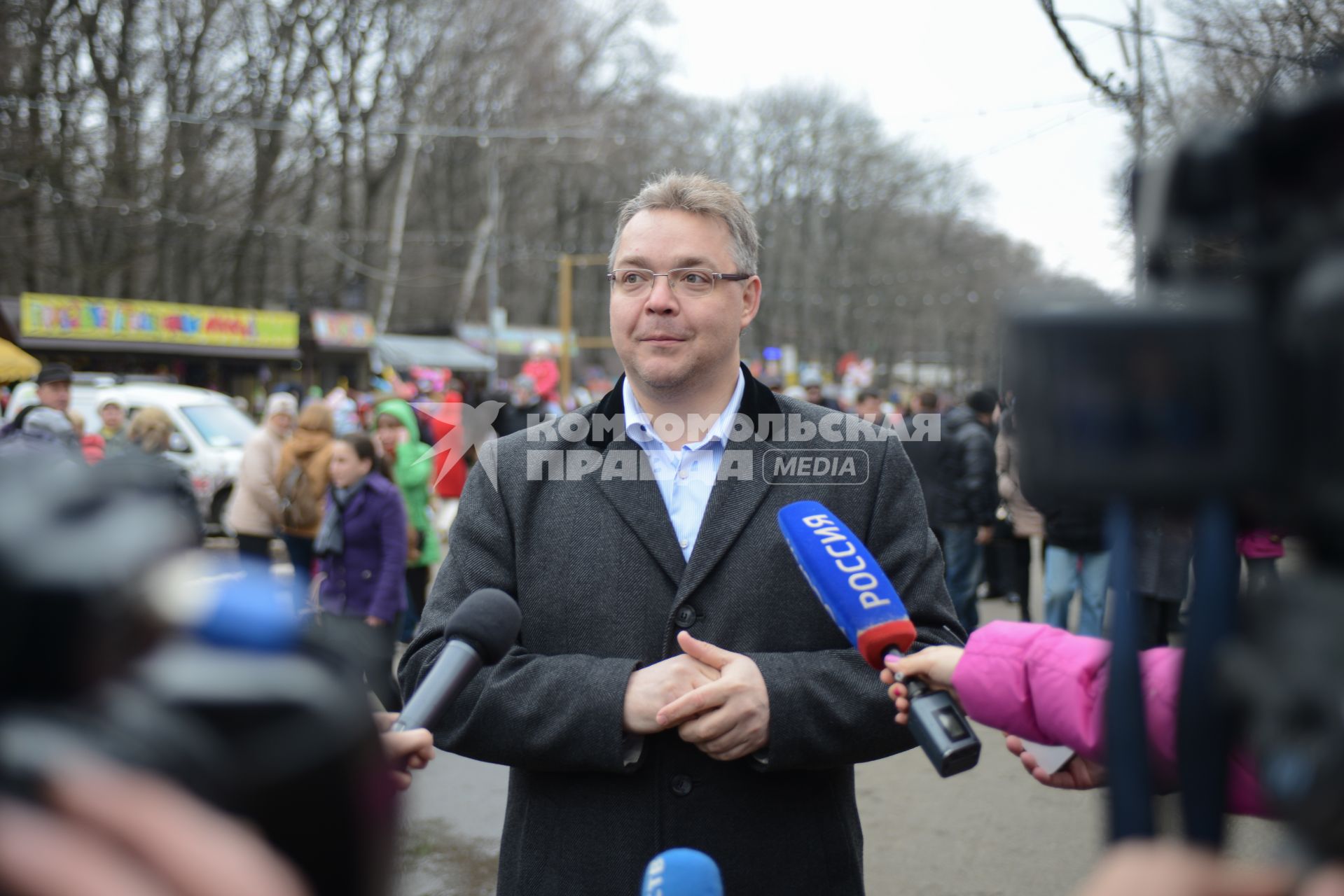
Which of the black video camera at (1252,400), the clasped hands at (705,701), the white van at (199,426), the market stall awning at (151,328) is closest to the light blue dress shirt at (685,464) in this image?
the clasped hands at (705,701)

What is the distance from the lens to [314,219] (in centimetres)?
3303

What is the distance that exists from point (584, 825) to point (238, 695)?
62.7 inches

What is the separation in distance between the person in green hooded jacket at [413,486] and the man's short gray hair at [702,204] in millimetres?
5132

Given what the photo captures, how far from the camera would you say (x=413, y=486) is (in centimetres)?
779

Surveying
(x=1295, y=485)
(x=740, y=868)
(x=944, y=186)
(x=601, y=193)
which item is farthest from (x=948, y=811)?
(x=601, y=193)

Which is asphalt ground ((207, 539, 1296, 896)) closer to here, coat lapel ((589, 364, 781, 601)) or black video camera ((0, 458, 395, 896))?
coat lapel ((589, 364, 781, 601))

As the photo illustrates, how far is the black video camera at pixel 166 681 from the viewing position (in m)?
0.49

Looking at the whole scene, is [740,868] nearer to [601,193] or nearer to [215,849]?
[215,849]

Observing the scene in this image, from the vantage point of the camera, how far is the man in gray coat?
1954mm

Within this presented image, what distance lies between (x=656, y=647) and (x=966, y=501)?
7.04 meters

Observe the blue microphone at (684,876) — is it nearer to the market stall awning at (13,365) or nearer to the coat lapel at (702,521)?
the coat lapel at (702,521)

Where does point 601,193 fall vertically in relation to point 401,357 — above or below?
above

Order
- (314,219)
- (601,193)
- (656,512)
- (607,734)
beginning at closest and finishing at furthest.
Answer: (607,734) → (656,512) → (314,219) → (601,193)

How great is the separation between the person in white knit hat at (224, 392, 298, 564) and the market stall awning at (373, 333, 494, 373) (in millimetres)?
25117
